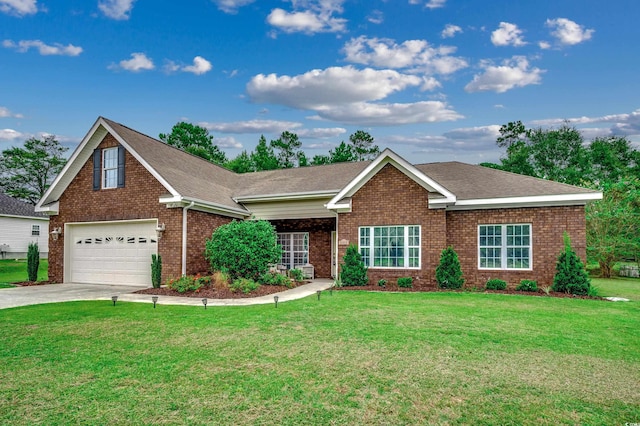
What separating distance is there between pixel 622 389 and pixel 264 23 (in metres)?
19.7

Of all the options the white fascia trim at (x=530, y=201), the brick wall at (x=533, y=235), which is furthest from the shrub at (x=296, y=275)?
the white fascia trim at (x=530, y=201)

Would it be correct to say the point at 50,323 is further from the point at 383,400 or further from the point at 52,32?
the point at 52,32

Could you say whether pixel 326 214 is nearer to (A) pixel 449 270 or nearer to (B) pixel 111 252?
(A) pixel 449 270

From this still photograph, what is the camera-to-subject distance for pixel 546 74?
20047 millimetres

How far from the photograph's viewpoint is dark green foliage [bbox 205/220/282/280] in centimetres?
1337

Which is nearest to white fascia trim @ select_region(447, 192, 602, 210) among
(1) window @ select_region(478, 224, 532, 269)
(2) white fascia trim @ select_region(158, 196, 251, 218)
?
(1) window @ select_region(478, 224, 532, 269)

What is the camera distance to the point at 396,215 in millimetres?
14484

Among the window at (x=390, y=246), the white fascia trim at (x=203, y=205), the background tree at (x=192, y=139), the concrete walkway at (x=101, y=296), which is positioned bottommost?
the concrete walkway at (x=101, y=296)

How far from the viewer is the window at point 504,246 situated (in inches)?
537

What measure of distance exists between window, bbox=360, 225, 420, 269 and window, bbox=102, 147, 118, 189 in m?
10.4

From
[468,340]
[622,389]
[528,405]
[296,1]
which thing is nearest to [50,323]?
[468,340]

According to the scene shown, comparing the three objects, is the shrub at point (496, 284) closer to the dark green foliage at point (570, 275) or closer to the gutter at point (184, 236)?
the dark green foliage at point (570, 275)

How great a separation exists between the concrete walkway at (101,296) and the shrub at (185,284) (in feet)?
2.71

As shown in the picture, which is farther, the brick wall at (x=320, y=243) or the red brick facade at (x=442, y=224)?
the brick wall at (x=320, y=243)
